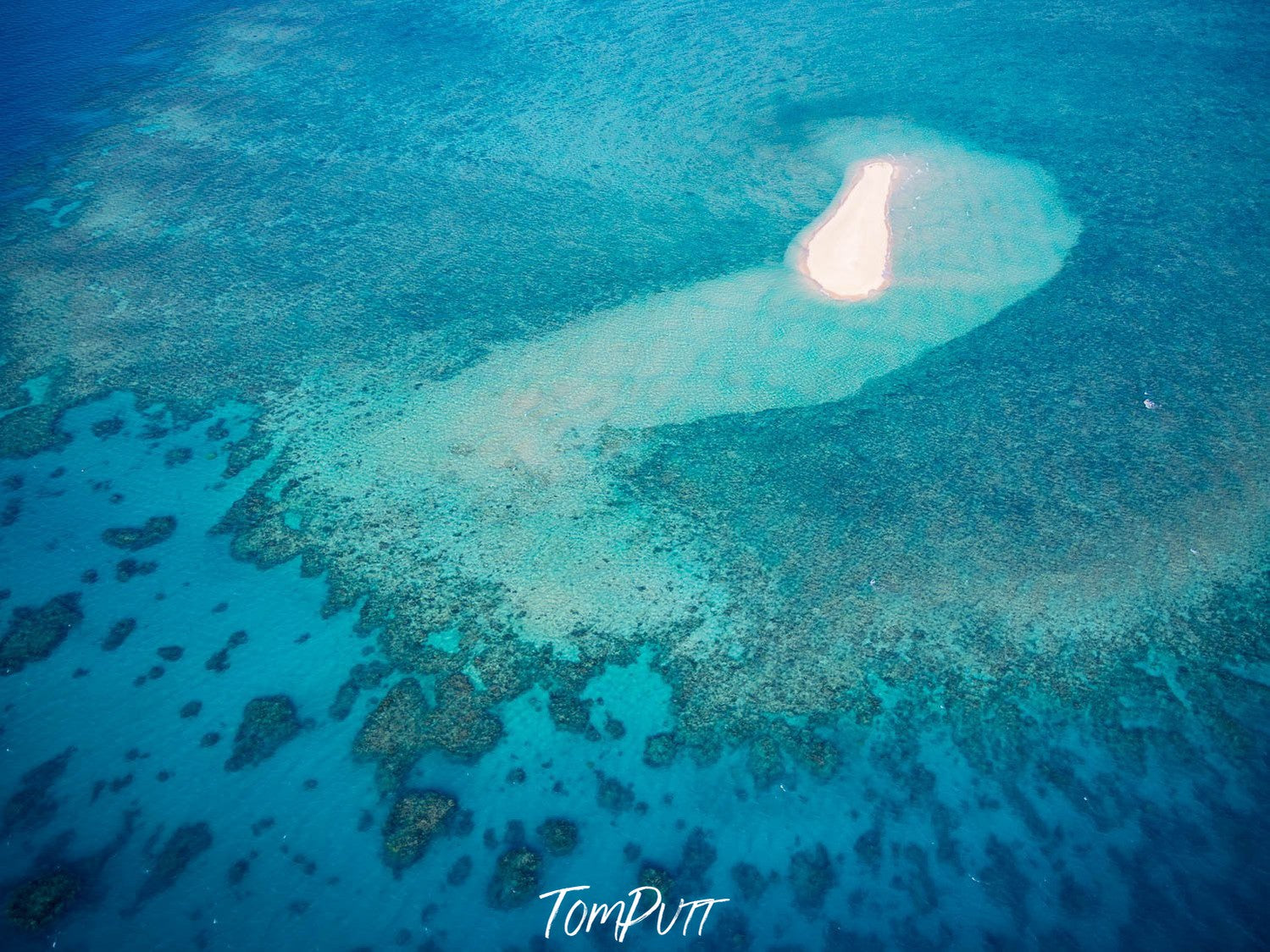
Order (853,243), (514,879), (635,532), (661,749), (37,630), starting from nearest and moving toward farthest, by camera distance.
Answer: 1. (514,879)
2. (661,749)
3. (37,630)
4. (635,532)
5. (853,243)

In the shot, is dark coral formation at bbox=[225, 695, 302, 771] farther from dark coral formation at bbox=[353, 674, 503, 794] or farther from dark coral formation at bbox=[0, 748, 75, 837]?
dark coral formation at bbox=[0, 748, 75, 837]

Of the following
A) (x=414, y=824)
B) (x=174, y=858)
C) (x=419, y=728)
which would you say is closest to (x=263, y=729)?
(x=174, y=858)

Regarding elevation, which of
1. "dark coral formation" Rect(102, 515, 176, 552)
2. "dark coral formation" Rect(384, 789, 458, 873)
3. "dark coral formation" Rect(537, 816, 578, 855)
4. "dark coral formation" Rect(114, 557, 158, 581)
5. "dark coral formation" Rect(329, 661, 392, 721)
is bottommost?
"dark coral formation" Rect(537, 816, 578, 855)

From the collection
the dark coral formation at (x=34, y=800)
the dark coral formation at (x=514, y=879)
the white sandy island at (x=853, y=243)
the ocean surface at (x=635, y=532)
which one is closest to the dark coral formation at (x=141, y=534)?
the ocean surface at (x=635, y=532)

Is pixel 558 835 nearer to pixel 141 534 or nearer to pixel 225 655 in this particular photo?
pixel 225 655

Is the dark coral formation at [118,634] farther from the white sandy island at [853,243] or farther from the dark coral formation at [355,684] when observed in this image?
the white sandy island at [853,243]

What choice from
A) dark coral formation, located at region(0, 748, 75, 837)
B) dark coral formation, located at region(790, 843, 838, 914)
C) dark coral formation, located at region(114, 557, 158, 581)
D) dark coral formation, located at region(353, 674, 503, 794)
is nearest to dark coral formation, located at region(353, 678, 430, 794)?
dark coral formation, located at region(353, 674, 503, 794)

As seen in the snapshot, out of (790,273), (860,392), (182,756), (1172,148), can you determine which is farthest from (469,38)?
(182,756)
